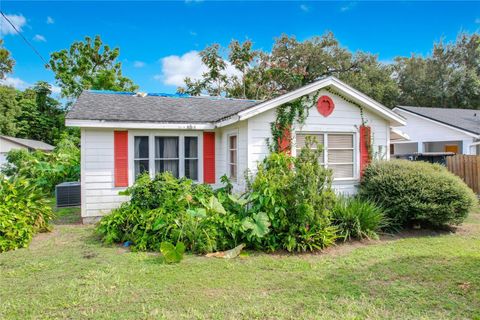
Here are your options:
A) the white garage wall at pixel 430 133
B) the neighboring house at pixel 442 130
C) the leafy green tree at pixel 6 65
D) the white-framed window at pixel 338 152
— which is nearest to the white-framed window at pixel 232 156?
the white-framed window at pixel 338 152

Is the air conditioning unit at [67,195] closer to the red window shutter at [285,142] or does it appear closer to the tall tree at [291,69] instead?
the red window shutter at [285,142]

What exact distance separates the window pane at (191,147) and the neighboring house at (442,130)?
12.8 m

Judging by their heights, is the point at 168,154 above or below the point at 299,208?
above

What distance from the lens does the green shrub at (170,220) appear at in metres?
6.01

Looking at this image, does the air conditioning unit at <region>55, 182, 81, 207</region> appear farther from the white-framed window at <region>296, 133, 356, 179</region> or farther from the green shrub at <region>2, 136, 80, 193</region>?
the white-framed window at <region>296, 133, 356, 179</region>

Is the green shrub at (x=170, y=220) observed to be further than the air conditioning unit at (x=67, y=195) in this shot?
No

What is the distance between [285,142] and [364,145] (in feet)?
8.19

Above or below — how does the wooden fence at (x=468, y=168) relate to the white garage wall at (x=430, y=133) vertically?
below

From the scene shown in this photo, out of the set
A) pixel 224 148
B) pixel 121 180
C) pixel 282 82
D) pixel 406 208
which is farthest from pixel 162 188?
pixel 282 82

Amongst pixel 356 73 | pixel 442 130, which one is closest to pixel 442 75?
pixel 356 73

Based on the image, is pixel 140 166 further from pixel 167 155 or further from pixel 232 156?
pixel 232 156

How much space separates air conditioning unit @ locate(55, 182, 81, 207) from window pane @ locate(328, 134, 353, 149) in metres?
8.91

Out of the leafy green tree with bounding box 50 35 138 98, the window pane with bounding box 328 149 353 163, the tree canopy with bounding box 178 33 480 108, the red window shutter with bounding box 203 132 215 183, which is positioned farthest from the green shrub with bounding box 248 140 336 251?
the leafy green tree with bounding box 50 35 138 98

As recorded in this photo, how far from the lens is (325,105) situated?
8.66 meters
